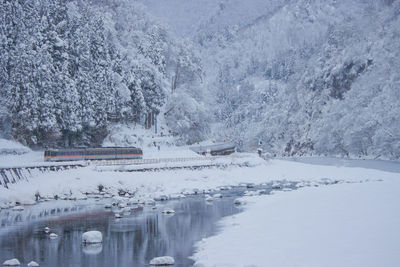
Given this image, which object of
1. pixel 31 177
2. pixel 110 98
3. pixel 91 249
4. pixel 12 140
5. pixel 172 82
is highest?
pixel 172 82

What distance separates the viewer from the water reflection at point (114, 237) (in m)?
18.6

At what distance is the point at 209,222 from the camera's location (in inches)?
1041

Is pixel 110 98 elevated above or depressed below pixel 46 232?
above

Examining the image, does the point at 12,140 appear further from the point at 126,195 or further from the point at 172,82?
the point at 172,82

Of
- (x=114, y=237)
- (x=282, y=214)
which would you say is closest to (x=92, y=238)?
(x=114, y=237)

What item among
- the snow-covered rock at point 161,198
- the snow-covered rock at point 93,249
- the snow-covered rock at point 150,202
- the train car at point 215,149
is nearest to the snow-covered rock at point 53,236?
the snow-covered rock at point 93,249

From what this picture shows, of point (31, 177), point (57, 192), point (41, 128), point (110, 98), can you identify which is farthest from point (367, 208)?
point (110, 98)

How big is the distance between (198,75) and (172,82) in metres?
5.01

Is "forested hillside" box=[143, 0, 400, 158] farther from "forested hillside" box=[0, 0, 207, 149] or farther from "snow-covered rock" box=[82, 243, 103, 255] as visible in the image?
"snow-covered rock" box=[82, 243, 103, 255]

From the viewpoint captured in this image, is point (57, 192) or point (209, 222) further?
point (57, 192)

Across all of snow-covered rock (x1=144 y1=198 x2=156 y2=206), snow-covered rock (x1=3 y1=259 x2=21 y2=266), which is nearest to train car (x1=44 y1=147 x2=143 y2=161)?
snow-covered rock (x1=144 y1=198 x2=156 y2=206)

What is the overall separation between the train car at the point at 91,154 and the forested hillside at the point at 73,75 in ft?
15.0

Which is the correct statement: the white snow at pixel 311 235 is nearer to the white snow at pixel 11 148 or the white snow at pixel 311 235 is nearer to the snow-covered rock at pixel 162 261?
the snow-covered rock at pixel 162 261

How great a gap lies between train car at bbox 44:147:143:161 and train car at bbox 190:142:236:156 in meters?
14.3
